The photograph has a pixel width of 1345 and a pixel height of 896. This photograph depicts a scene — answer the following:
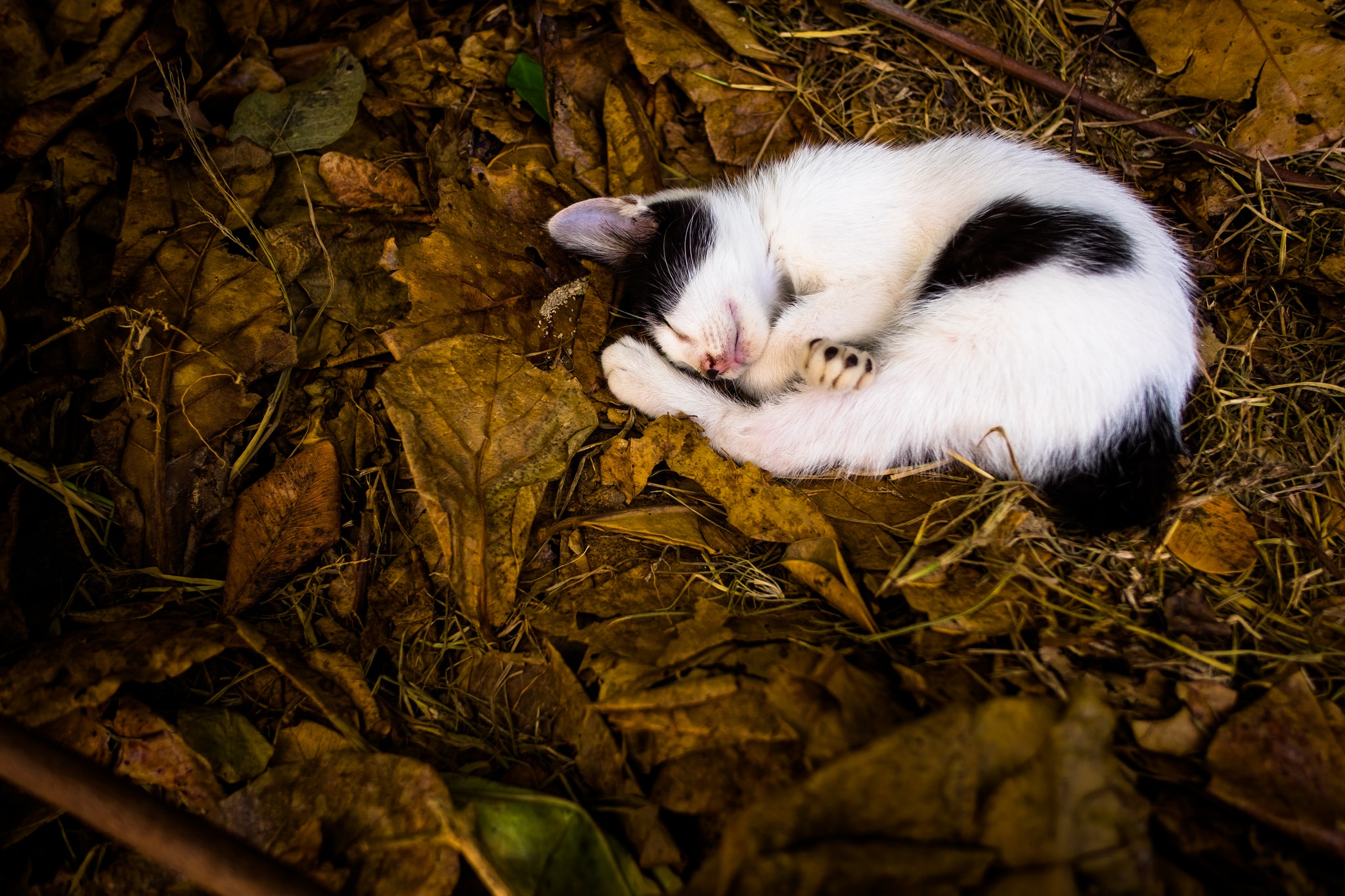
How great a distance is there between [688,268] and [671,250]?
0.08 m

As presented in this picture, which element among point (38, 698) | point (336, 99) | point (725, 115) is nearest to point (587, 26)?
point (725, 115)

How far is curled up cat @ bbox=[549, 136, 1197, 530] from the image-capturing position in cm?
183

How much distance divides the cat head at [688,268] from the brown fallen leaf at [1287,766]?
4.99 feet

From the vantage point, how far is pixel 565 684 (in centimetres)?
173

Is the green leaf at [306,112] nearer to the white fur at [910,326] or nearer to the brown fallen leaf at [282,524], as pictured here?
the brown fallen leaf at [282,524]

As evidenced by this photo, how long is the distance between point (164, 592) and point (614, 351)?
1406 millimetres

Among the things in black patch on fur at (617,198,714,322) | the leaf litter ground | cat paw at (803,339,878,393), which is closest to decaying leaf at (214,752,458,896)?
the leaf litter ground

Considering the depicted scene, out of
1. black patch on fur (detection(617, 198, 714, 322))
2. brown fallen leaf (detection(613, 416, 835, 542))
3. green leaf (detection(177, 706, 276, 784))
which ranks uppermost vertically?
black patch on fur (detection(617, 198, 714, 322))

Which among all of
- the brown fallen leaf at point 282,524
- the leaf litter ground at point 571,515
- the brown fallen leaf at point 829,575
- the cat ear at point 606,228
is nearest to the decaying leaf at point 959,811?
the leaf litter ground at point 571,515

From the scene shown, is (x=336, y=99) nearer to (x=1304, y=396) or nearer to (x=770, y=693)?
(x=770, y=693)

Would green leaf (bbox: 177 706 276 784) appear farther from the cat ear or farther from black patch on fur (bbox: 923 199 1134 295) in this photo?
black patch on fur (bbox: 923 199 1134 295)

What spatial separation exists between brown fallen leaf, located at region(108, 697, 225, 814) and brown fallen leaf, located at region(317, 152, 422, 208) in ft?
5.39

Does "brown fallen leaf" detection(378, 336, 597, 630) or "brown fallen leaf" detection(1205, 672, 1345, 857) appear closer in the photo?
"brown fallen leaf" detection(1205, 672, 1345, 857)

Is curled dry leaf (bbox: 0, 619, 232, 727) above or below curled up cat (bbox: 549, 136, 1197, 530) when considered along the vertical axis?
below
